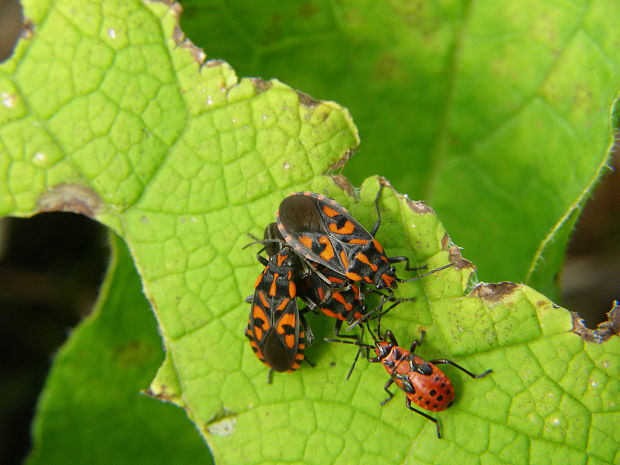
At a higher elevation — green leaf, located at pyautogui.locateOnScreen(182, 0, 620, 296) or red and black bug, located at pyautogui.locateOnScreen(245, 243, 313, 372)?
green leaf, located at pyautogui.locateOnScreen(182, 0, 620, 296)

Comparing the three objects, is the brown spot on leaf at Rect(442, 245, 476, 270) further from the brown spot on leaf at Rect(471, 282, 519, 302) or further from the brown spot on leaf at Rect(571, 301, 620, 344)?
the brown spot on leaf at Rect(571, 301, 620, 344)

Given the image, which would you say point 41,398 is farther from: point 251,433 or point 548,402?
point 548,402

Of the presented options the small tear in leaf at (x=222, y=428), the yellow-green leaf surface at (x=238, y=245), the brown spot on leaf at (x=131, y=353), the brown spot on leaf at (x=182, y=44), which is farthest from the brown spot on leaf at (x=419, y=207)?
the brown spot on leaf at (x=131, y=353)

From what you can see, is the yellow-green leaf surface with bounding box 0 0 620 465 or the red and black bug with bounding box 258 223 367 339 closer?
the yellow-green leaf surface with bounding box 0 0 620 465

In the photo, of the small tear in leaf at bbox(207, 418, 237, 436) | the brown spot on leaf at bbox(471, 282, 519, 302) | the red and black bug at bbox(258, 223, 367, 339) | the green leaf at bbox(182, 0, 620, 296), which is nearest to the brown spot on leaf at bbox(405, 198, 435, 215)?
the brown spot on leaf at bbox(471, 282, 519, 302)

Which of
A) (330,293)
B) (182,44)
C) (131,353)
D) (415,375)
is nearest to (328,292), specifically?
(330,293)

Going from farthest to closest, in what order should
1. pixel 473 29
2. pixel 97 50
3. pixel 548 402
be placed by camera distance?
1. pixel 473 29
2. pixel 97 50
3. pixel 548 402

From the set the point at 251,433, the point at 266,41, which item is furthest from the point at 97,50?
the point at 251,433
